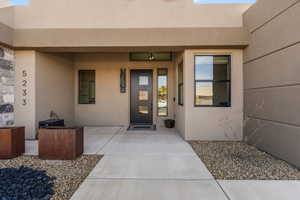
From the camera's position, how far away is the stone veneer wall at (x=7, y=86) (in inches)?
195

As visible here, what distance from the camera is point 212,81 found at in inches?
213

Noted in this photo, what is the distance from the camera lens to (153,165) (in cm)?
343

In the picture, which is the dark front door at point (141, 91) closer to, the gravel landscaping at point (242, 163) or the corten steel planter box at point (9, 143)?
the gravel landscaping at point (242, 163)

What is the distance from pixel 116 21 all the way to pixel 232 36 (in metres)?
3.16

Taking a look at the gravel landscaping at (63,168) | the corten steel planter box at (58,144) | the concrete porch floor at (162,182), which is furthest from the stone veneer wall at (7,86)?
the corten steel planter box at (58,144)

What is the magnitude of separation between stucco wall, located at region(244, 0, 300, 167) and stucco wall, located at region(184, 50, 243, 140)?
0.71 feet

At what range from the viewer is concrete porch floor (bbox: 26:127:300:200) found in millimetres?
2416

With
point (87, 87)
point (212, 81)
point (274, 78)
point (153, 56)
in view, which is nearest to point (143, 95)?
point (153, 56)

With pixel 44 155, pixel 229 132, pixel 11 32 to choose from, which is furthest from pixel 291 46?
pixel 11 32

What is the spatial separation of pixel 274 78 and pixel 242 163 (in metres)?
1.91

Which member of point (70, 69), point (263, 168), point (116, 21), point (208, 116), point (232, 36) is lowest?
point (263, 168)

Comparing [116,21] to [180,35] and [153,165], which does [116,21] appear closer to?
[180,35]

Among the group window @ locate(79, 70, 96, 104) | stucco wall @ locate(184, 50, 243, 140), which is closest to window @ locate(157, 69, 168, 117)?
stucco wall @ locate(184, 50, 243, 140)

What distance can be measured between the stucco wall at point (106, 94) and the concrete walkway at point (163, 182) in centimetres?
350
